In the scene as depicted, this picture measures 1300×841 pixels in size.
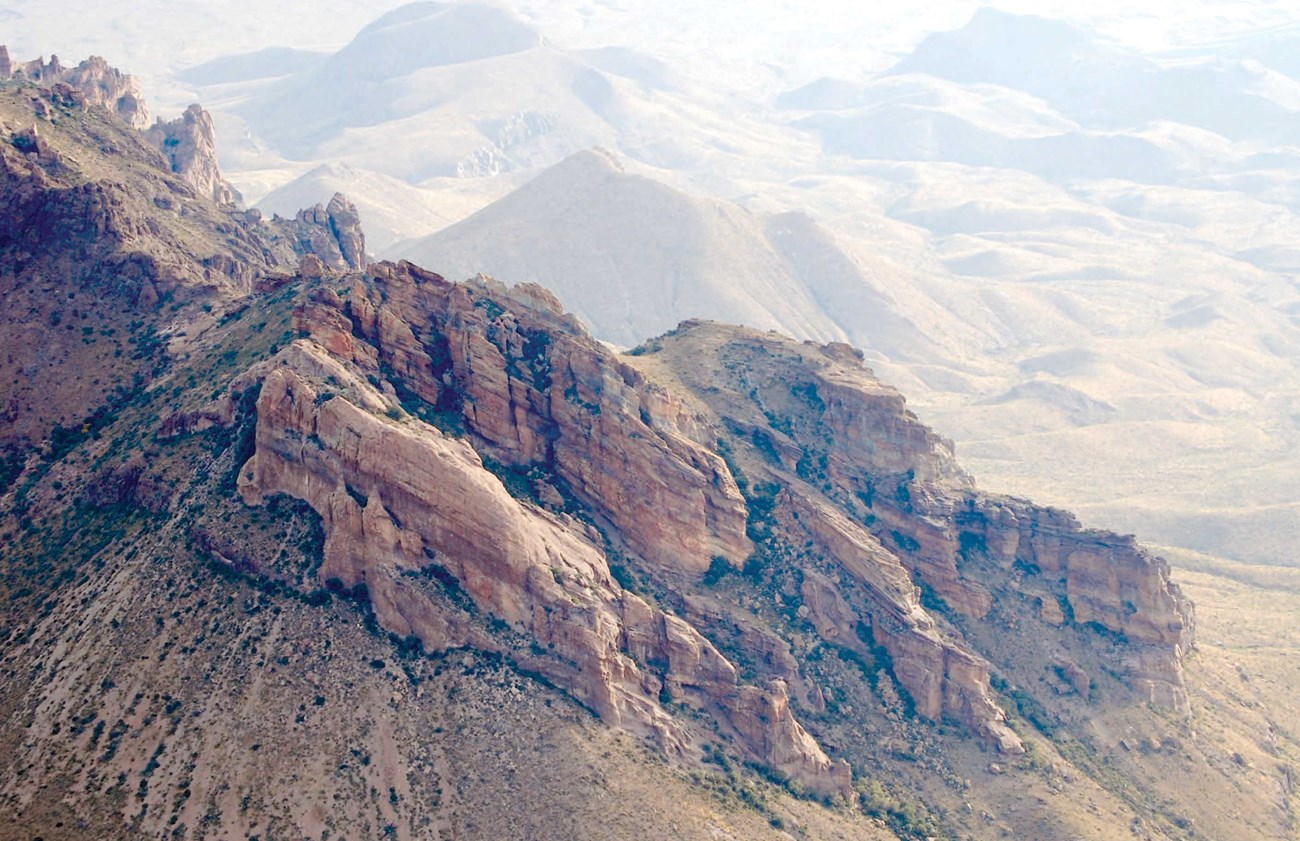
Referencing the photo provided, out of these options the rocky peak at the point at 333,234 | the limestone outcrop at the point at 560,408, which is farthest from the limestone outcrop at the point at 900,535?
the rocky peak at the point at 333,234

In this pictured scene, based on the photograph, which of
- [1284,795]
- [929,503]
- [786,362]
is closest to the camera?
[1284,795]

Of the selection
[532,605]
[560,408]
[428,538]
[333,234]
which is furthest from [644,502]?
[333,234]

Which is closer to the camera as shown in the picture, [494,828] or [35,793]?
[35,793]

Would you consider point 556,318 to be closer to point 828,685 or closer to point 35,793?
point 828,685

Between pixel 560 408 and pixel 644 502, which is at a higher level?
pixel 560 408

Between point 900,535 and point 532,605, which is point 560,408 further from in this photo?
point 900,535

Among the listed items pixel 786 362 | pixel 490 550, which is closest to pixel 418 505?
pixel 490 550

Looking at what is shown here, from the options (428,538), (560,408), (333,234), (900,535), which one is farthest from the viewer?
(333,234)

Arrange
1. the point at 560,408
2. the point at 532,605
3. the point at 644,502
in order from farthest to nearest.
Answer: the point at 560,408, the point at 644,502, the point at 532,605

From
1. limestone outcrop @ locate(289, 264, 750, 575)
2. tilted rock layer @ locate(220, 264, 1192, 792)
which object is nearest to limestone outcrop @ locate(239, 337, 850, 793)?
tilted rock layer @ locate(220, 264, 1192, 792)

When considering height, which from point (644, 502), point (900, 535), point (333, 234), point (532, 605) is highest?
point (333, 234)

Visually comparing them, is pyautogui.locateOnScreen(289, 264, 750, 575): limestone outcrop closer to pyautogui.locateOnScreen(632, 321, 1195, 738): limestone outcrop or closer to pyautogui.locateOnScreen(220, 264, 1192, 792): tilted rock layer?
pyautogui.locateOnScreen(220, 264, 1192, 792): tilted rock layer
